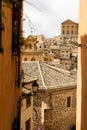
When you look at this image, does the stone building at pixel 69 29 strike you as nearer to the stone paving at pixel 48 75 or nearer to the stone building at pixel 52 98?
the stone paving at pixel 48 75

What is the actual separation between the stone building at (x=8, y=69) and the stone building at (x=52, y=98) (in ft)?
53.1

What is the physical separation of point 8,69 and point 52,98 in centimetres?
2062

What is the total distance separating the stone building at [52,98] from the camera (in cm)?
2619

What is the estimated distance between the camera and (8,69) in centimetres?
670

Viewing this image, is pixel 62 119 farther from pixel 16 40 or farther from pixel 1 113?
pixel 1 113

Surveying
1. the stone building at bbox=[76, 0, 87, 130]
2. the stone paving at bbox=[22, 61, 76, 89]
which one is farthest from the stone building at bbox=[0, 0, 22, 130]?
the stone paving at bbox=[22, 61, 76, 89]

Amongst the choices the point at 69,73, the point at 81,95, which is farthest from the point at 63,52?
the point at 81,95

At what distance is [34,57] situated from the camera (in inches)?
2549

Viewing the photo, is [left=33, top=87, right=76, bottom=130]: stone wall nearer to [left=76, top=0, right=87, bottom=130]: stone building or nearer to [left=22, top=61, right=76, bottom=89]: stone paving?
[left=22, top=61, right=76, bottom=89]: stone paving

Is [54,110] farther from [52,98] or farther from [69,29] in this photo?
[69,29]

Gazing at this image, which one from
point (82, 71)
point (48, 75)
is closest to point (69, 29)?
point (48, 75)

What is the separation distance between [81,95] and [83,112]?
698 mm

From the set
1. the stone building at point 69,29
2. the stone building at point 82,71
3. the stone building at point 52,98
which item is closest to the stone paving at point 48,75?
the stone building at point 52,98

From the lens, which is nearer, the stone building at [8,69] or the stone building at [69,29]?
the stone building at [8,69]
